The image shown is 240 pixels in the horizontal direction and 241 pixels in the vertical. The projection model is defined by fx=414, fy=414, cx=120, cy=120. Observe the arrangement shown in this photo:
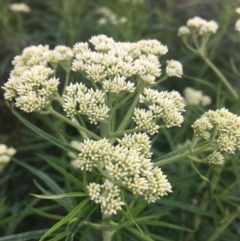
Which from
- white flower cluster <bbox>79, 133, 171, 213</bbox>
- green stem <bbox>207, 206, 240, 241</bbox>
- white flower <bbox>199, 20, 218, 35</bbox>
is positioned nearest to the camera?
white flower cluster <bbox>79, 133, 171, 213</bbox>

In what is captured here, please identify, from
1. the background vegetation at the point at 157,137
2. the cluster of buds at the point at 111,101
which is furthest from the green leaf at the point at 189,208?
the cluster of buds at the point at 111,101

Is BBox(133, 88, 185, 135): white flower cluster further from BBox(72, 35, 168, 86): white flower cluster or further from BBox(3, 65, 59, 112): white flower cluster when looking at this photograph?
BBox(3, 65, 59, 112): white flower cluster

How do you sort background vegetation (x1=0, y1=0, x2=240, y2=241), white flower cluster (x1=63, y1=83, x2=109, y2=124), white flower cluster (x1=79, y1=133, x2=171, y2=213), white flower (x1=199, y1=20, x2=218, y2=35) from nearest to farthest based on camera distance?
white flower cluster (x1=79, y1=133, x2=171, y2=213), white flower cluster (x1=63, y1=83, x2=109, y2=124), background vegetation (x1=0, y1=0, x2=240, y2=241), white flower (x1=199, y1=20, x2=218, y2=35)

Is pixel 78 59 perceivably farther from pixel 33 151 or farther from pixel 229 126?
pixel 33 151

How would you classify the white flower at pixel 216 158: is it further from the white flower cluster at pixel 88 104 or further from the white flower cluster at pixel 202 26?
the white flower cluster at pixel 202 26

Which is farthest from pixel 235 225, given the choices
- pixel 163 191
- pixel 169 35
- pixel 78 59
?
pixel 169 35

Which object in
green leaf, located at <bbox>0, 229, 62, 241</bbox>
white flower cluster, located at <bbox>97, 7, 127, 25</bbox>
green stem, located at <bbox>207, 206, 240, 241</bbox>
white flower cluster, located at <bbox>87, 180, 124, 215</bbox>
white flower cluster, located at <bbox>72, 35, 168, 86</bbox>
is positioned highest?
white flower cluster, located at <bbox>97, 7, 127, 25</bbox>

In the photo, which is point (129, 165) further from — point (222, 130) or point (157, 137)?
point (157, 137)

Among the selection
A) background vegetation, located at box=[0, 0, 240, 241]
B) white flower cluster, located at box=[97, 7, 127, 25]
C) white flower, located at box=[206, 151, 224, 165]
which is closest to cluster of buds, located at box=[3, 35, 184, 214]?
white flower, located at box=[206, 151, 224, 165]
